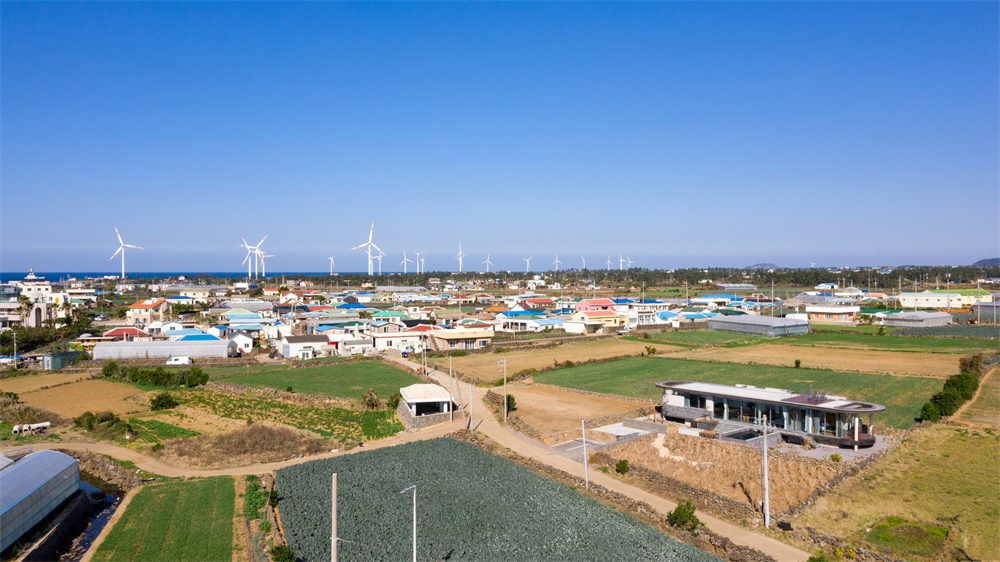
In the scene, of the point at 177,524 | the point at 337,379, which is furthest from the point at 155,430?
the point at 177,524

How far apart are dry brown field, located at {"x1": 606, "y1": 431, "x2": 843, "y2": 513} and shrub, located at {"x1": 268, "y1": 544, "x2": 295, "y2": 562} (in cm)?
1168

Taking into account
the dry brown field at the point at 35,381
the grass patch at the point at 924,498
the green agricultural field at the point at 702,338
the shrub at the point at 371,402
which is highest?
the shrub at the point at 371,402

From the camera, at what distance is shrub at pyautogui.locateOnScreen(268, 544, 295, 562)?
47.8ft

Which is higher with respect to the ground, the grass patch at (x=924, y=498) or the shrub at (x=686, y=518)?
the shrub at (x=686, y=518)

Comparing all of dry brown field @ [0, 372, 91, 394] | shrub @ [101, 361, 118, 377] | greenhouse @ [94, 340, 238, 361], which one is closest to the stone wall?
shrub @ [101, 361, 118, 377]

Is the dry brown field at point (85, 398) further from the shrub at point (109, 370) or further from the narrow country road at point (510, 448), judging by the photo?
the narrow country road at point (510, 448)

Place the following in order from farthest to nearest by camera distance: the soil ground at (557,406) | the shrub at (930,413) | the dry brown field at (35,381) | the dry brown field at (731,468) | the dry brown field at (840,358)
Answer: the dry brown field at (840,358), the dry brown field at (35,381), the soil ground at (557,406), the shrub at (930,413), the dry brown field at (731,468)

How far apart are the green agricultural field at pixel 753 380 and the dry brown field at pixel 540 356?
2.90 meters

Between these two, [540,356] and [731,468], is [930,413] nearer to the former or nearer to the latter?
[731,468]

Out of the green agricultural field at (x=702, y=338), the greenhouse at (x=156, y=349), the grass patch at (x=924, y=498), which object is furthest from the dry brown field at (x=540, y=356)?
the grass patch at (x=924, y=498)

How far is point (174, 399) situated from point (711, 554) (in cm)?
2875

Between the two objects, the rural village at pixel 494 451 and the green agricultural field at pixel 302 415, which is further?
the green agricultural field at pixel 302 415

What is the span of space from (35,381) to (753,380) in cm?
4355

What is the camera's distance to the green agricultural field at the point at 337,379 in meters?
36.2
